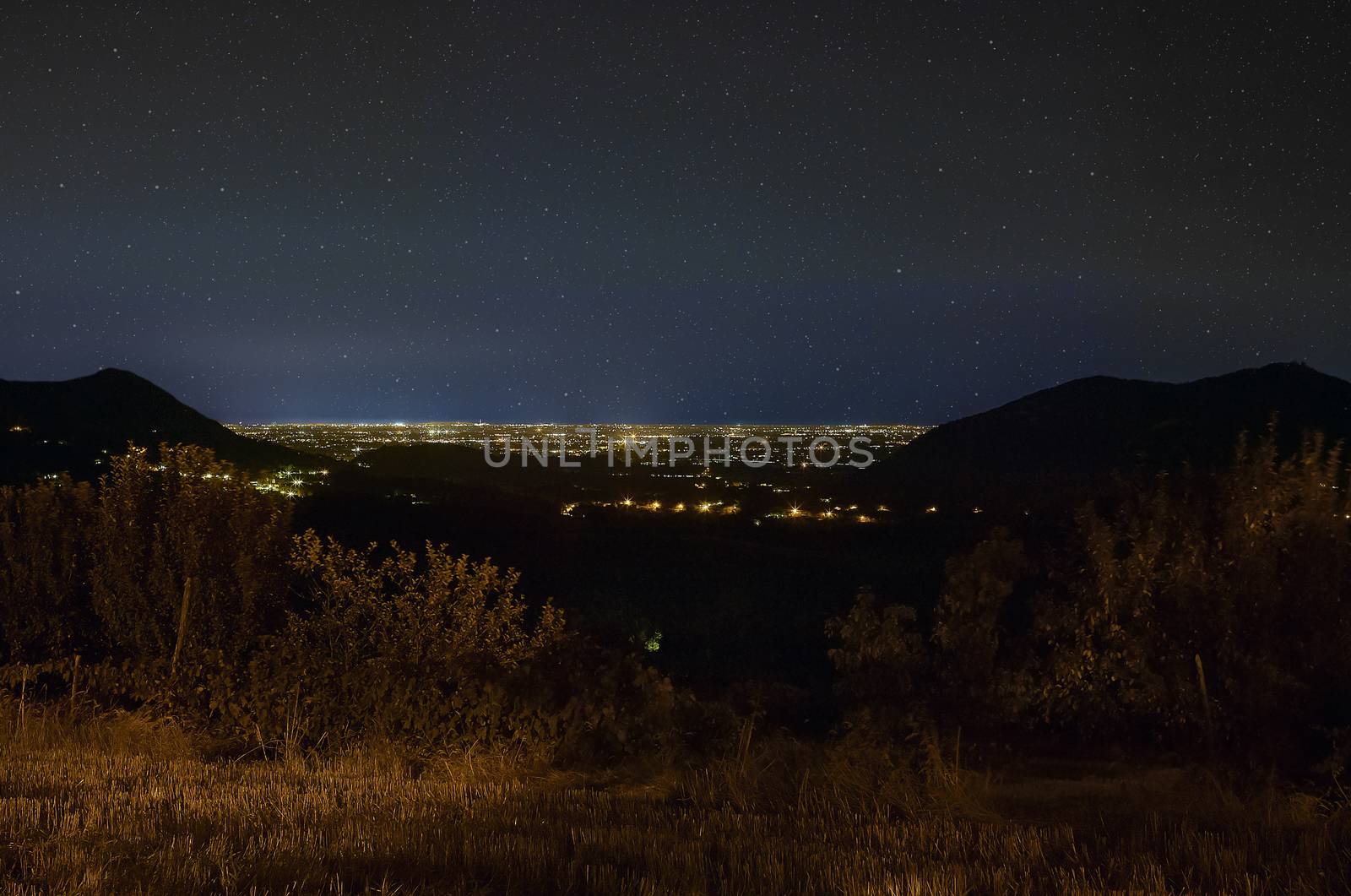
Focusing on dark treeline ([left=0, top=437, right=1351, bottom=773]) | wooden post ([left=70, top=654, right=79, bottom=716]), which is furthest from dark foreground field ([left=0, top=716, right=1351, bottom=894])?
dark treeline ([left=0, top=437, right=1351, bottom=773])

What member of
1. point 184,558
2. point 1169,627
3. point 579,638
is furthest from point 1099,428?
point 184,558

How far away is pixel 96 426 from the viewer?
6900 cm

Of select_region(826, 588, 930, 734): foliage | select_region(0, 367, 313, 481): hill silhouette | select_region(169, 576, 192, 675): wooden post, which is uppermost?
select_region(0, 367, 313, 481): hill silhouette

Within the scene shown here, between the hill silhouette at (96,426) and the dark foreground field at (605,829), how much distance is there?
43340 mm

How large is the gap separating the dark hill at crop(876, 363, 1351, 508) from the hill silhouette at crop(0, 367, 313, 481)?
42466mm

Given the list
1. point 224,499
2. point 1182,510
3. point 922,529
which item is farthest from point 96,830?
point 922,529

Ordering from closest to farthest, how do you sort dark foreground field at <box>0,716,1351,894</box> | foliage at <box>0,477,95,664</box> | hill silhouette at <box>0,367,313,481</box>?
dark foreground field at <box>0,716,1351,894</box> → foliage at <box>0,477,95,664</box> → hill silhouette at <box>0,367,313,481</box>

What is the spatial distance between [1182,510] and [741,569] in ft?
71.8

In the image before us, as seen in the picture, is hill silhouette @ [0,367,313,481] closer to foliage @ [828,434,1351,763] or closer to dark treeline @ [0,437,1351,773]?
dark treeline @ [0,437,1351,773]

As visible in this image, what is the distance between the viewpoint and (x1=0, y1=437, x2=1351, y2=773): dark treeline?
25.2 feet

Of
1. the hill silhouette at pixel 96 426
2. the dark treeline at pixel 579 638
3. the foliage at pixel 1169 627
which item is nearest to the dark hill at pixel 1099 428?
the foliage at pixel 1169 627

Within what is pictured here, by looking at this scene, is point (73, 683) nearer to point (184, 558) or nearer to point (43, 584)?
point (184, 558)

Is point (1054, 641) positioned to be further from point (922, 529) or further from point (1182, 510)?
point (922, 529)

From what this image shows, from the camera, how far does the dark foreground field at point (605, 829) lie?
4.20m
